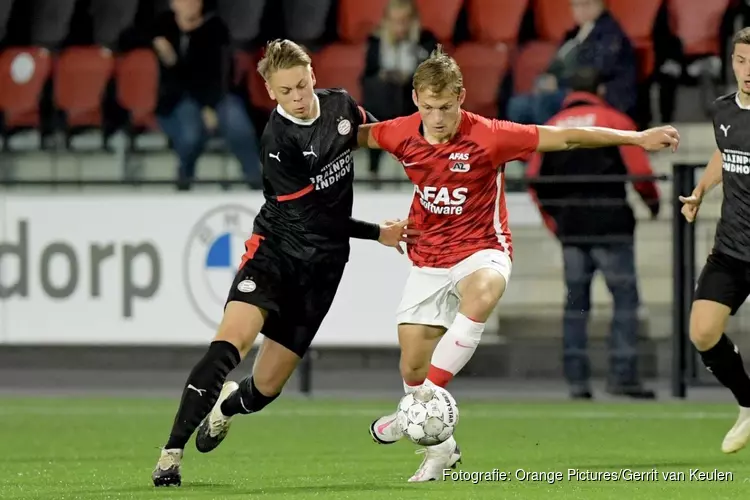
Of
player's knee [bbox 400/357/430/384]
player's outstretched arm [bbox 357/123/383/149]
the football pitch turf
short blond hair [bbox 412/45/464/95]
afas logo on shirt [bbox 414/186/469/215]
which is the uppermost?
short blond hair [bbox 412/45/464/95]

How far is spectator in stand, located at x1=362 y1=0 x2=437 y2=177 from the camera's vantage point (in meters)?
13.6

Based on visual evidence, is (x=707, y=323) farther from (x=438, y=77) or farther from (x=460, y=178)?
(x=438, y=77)

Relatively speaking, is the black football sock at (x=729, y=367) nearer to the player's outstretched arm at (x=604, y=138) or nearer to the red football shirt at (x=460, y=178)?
the red football shirt at (x=460, y=178)

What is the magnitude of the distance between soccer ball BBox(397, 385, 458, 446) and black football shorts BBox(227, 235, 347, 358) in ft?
2.58

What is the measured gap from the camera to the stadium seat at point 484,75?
45.2ft

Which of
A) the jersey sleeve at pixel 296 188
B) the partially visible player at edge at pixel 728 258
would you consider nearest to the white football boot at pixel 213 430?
the jersey sleeve at pixel 296 188

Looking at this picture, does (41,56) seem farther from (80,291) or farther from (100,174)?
(80,291)

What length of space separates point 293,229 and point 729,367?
235 centimetres

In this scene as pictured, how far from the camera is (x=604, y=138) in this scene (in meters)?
6.80

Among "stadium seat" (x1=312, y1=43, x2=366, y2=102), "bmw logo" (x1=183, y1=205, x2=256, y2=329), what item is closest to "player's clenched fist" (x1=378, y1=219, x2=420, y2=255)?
"bmw logo" (x1=183, y1=205, x2=256, y2=329)

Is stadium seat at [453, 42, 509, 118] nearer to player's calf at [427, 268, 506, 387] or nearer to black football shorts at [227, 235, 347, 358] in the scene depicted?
black football shorts at [227, 235, 347, 358]

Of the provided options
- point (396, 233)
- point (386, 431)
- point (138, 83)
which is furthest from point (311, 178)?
point (138, 83)

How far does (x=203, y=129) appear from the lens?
45.2ft

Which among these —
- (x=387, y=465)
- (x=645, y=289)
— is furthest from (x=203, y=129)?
(x=387, y=465)
